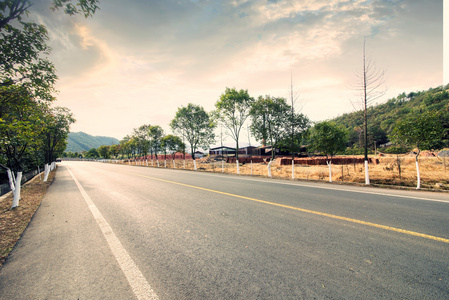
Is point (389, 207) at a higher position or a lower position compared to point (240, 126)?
lower

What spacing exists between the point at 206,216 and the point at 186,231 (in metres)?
0.89

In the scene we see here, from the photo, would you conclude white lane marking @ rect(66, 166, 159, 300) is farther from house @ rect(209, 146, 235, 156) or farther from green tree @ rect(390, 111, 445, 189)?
house @ rect(209, 146, 235, 156)

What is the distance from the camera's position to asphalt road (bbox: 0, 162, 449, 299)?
6.59ft

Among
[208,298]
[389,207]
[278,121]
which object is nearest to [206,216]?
[208,298]

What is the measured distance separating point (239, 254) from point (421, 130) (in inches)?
440

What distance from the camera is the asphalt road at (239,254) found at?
201cm

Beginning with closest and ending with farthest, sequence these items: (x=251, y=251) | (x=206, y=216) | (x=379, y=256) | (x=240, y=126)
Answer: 1. (x=379, y=256)
2. (x=251, y=251)
3. (x=206, y=216)
4. (x=240, y=126)

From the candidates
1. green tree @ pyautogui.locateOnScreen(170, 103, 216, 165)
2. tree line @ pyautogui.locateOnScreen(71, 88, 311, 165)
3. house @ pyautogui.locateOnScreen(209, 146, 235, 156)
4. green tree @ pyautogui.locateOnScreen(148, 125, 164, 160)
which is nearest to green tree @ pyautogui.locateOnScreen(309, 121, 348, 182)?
tree line @ pyautogui.locateOnScreen(71, 88, 311, 165)

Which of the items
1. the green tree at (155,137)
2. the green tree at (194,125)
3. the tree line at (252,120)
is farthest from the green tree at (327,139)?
the green tree at (155,137)

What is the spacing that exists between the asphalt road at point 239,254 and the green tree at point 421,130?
593 cm

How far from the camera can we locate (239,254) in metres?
2.71

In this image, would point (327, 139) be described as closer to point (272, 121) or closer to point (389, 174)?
point (272, 121)

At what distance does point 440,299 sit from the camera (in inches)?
69.3

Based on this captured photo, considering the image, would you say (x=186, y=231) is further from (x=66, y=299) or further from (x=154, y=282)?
(x=66, y=299)
